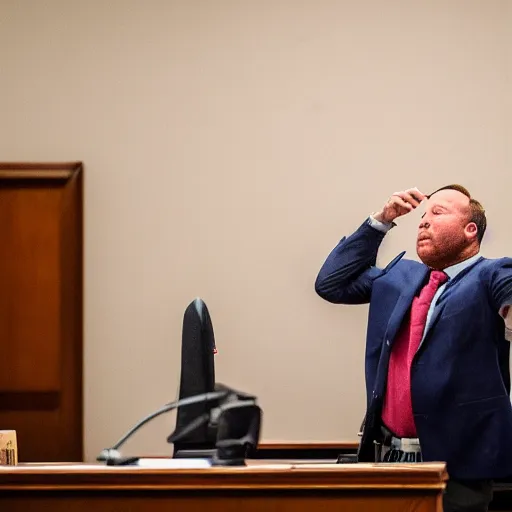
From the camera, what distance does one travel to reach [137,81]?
175 inches

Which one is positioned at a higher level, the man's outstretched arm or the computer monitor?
the man's outstretched arm

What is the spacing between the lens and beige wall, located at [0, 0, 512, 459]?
434 centimetres

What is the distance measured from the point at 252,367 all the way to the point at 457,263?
1.70m

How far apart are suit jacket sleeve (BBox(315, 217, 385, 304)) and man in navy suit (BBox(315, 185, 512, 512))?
0.11 metres

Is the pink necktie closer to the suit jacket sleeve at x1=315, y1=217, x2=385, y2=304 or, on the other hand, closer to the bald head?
the bald head

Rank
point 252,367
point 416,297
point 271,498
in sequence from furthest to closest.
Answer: point 252,367 → point 416,297 → point 271,498

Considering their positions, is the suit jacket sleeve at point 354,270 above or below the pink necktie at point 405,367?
above

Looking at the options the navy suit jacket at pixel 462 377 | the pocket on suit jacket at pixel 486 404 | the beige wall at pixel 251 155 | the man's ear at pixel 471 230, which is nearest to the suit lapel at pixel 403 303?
the navy suit jacket at pixel 462 377

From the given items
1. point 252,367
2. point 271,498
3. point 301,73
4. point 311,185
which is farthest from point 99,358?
point 271,498

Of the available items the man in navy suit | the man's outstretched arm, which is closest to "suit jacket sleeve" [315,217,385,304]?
the man's outstretched arm

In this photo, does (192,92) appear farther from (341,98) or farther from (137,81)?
(341,98)

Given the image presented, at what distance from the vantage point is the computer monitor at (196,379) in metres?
2.32

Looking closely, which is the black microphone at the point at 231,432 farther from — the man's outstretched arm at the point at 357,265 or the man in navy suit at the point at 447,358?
the man's outstretched arm at the point at 357,265

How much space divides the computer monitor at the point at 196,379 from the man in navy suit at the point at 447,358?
1.61 ft
